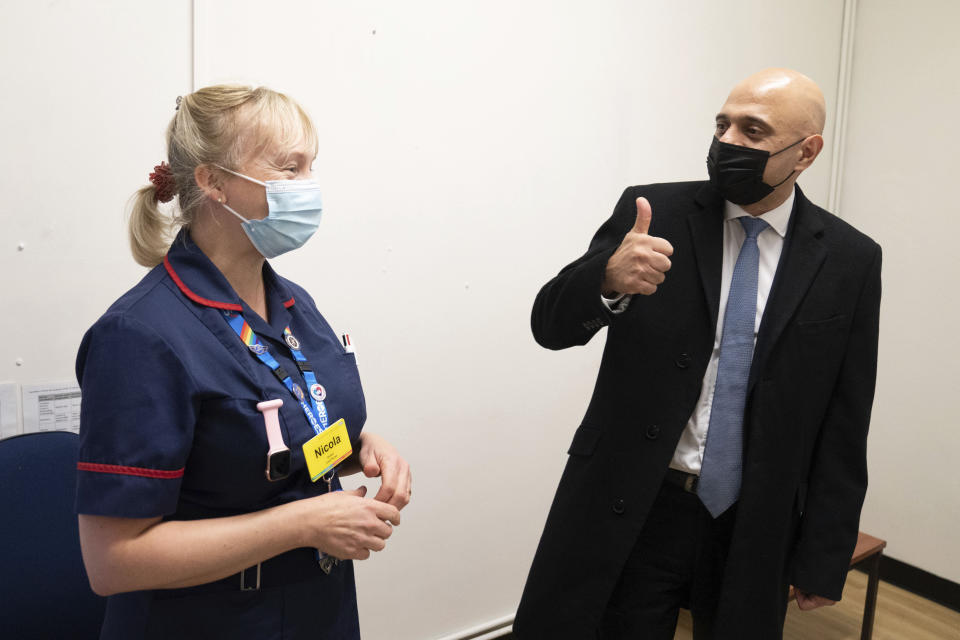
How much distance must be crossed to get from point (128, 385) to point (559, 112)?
1.93 m

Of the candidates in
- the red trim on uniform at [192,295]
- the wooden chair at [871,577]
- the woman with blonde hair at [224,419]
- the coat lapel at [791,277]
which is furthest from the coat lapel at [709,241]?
the wooden chair at [871,577]

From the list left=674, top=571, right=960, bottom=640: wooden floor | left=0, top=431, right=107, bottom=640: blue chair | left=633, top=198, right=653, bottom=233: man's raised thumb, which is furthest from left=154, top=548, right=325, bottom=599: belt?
left=674, top=571, right=960, bottom=640: wooden floor

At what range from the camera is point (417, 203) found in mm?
2191

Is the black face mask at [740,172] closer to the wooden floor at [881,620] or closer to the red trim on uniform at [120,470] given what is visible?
the red trim on uniform at [120,470]

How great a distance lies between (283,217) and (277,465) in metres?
0.41

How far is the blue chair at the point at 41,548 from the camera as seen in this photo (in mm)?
1212

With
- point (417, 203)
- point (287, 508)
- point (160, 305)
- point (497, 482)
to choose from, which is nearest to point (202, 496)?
point (287, 508)

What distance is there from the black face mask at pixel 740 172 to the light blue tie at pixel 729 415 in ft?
0.72

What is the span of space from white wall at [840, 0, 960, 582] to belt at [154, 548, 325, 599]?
10.1 feet

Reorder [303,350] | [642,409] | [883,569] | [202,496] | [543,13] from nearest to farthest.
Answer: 1. [202,496]
2. [303,350]
3. [642,409]
4. [543,13]
5. [883,569]

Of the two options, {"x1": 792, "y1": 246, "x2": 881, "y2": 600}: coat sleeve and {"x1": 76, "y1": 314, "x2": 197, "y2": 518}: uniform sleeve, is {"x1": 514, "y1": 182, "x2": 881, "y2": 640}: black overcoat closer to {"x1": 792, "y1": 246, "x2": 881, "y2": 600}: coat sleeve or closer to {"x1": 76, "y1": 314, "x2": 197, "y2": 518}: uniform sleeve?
{"x1": 792, "y1": 246, "x2": 881, "y2": 600}: coat sleeve

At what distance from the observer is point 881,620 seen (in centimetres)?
297

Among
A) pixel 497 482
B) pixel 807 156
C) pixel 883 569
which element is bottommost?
pixel 883 569

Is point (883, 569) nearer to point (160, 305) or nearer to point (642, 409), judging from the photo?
Result: point (642, 409)
